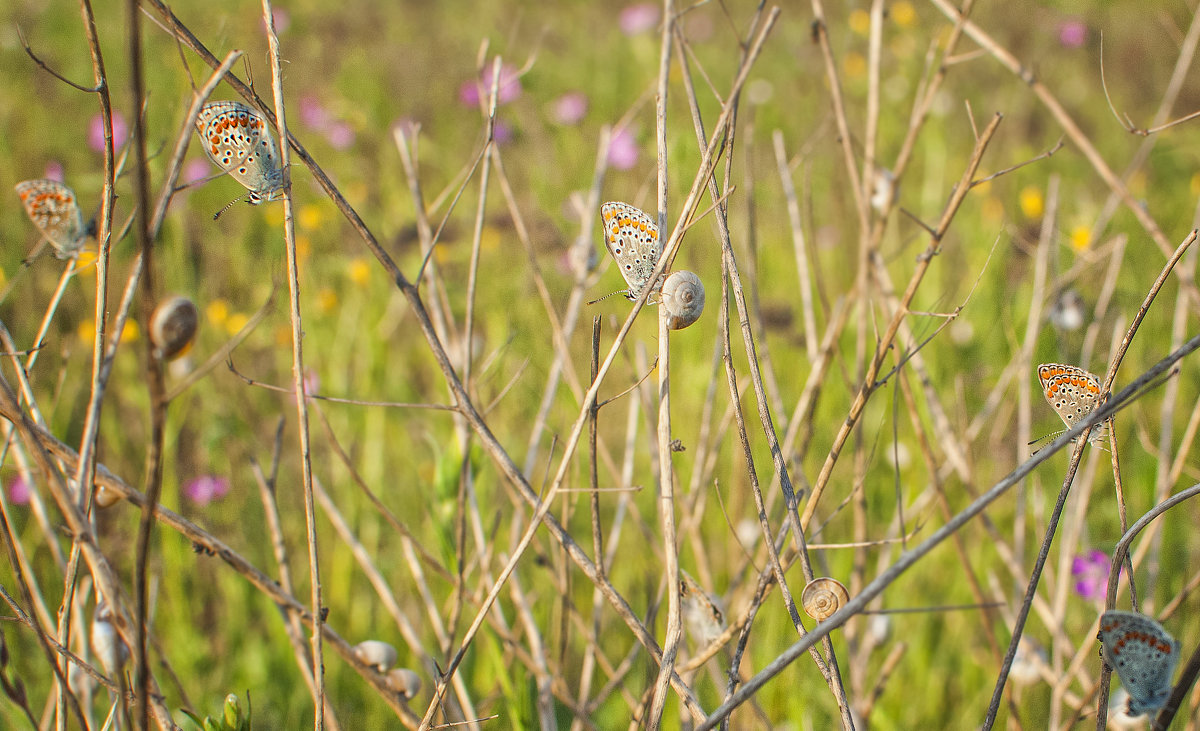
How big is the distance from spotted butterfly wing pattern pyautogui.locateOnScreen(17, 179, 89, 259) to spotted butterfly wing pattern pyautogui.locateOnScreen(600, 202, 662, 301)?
530mm

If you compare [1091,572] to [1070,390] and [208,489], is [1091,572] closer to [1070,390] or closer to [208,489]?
[1070,390]

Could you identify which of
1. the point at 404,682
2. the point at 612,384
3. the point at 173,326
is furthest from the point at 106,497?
the point at 612,384

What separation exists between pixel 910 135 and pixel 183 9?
173 inches

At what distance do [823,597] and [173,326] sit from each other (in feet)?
1.68

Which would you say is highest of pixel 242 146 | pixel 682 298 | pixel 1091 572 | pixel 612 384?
pixel 242 146

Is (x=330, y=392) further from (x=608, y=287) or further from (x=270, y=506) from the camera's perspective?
(x=270, y=506)

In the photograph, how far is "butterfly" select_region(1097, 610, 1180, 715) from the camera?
1.75ft

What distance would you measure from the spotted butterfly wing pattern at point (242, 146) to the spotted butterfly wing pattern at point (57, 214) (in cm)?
19

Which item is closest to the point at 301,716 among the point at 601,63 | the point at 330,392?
the point at 330,392

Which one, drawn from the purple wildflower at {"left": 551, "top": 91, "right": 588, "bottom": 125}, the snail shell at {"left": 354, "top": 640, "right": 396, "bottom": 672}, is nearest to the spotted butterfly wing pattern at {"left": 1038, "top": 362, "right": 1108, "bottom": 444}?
the snail shell at {"left": 354, "top": 640, "right": 396, "bottom": 672}

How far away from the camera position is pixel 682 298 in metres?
0.59

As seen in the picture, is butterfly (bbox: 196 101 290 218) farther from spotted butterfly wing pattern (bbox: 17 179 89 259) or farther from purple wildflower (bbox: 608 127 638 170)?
purple wildflower (bbox: 608 127 638 170)

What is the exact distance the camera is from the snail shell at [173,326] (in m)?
0.56

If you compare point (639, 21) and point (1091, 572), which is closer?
point (1091, 572)
